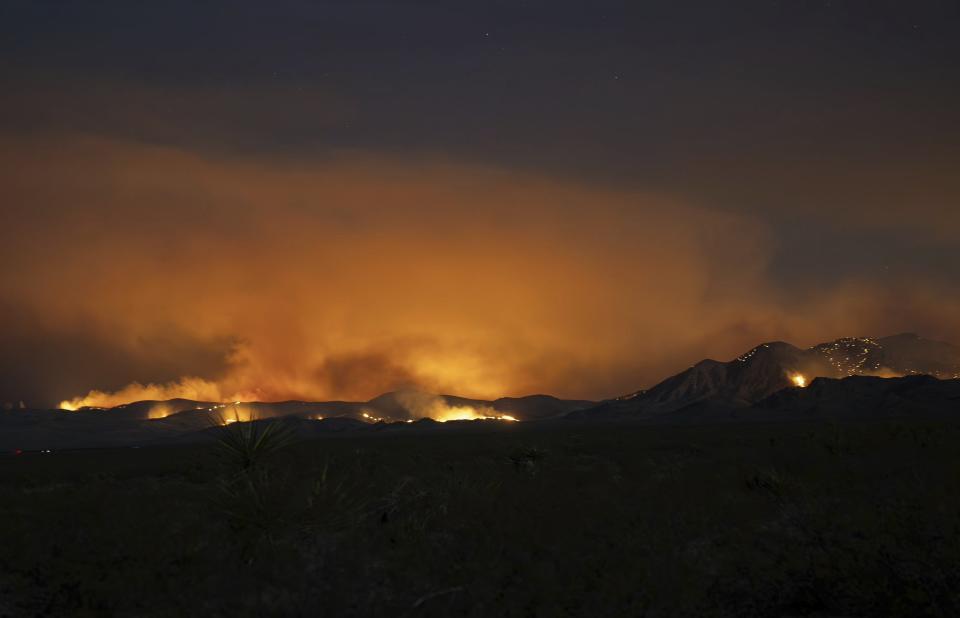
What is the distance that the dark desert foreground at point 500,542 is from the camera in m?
14.0

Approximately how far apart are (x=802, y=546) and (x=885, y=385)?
4323 inches

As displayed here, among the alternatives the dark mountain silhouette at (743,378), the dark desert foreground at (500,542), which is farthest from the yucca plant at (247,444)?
the dark mountain silhouette at (743,378)

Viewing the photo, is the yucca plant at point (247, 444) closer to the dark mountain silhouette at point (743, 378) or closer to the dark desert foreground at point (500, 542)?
the dark desert foreground at point (500, 542)

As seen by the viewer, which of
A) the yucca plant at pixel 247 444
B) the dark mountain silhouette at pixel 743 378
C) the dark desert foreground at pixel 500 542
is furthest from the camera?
the dark mountain silhouette at pixel 743 378

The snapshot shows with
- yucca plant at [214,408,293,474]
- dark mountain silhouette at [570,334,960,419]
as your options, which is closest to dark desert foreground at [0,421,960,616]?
yucca plant at [214,408,293,474]

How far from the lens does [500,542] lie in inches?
647

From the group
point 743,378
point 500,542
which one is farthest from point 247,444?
point 743,378

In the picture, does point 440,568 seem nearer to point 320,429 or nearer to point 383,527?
point 383,527

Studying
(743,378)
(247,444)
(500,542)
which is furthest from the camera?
(743,378)

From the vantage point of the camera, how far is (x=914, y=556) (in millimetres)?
14070

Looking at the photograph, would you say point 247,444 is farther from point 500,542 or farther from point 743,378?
point 743,378

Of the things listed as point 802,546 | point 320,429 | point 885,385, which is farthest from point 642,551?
point 320,429

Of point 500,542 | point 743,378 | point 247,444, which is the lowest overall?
point 500,542

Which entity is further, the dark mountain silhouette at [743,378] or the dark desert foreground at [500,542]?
the dark mountain silhouette at [743,378]
